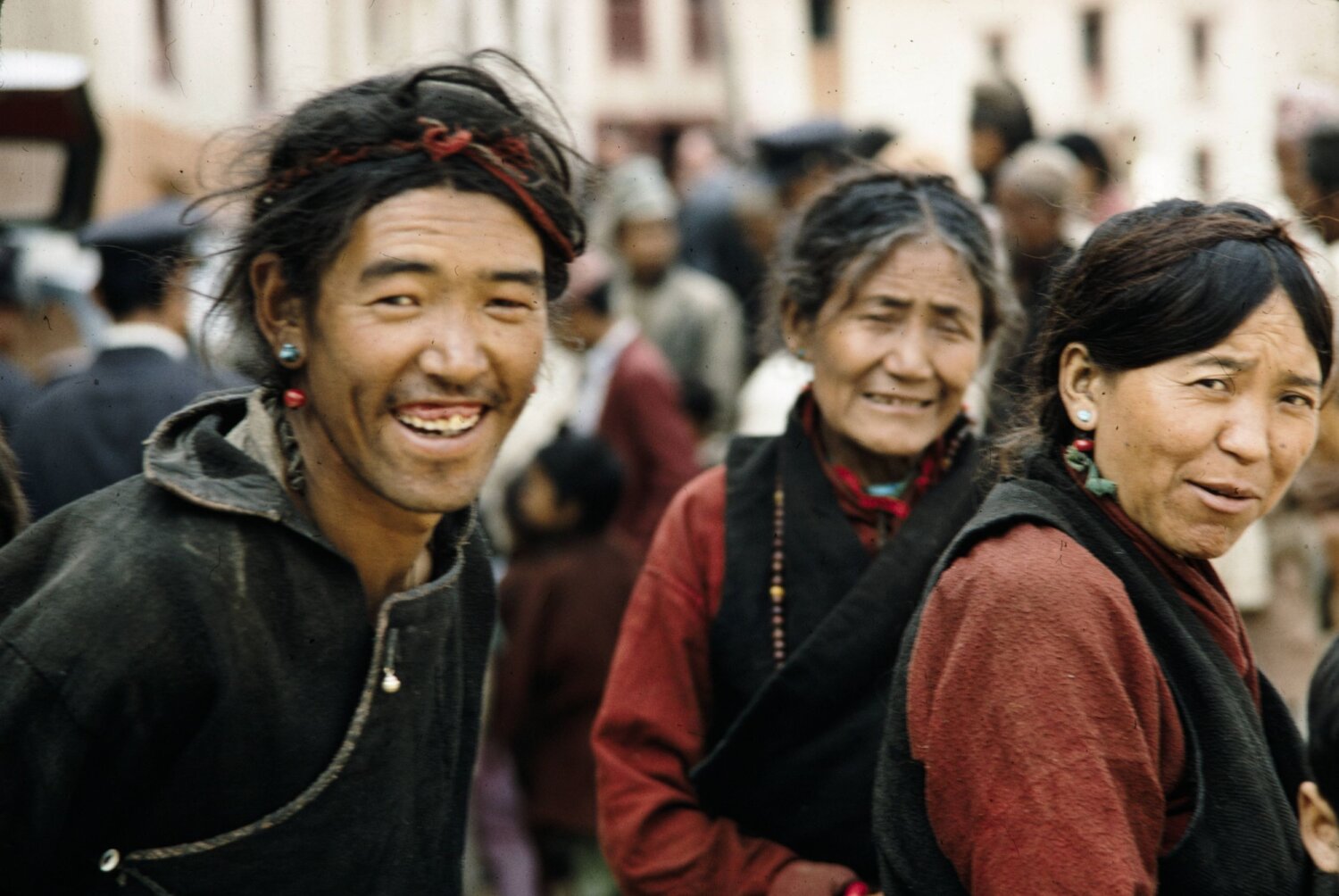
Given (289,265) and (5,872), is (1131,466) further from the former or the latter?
(5,872)

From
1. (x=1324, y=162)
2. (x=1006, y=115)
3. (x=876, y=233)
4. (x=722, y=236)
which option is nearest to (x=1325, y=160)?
(x=1324, y=162)

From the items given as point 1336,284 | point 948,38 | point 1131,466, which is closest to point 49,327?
point 1336,284

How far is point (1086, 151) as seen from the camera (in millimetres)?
7418

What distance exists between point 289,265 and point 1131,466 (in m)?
1.23

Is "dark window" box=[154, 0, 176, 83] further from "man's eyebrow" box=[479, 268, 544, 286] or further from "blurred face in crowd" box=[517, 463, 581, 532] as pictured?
"man's eyebrow" box=[479, 268, 544, 286]

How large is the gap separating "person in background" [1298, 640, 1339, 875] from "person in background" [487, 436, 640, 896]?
362 cm

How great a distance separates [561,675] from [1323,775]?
376cm

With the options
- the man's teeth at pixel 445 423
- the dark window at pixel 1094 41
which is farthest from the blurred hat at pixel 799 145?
the dark window at pixel 1094 41

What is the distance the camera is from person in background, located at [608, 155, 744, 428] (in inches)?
309

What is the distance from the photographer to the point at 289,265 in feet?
8.14

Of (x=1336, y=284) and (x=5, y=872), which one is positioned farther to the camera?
(x=1336, y=284)

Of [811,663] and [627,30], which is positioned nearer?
[811,663]

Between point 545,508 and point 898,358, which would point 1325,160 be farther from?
point 545,508

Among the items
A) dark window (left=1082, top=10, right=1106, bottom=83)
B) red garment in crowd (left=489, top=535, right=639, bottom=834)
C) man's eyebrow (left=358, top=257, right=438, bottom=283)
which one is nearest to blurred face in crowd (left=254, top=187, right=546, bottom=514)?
man's eyebrow (left=358, top=257, right=438, bottom=283)
